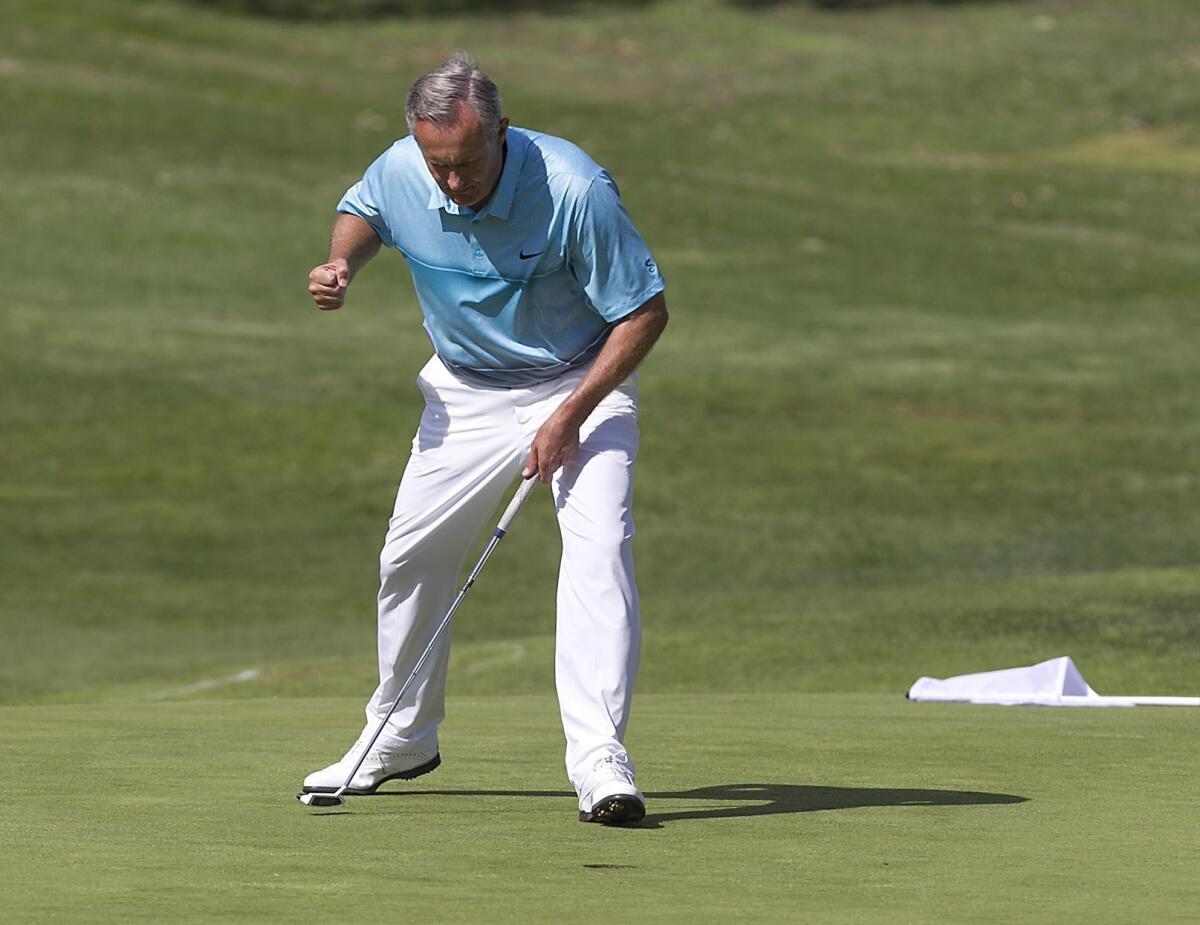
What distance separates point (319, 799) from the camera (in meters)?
6.09

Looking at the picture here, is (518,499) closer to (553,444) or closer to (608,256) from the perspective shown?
(553,444)

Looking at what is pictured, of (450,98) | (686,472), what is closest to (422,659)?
(450,98)

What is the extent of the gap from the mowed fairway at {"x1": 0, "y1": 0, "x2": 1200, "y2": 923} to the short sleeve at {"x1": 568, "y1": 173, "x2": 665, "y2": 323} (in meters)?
1.27

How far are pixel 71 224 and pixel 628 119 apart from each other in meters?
12.3

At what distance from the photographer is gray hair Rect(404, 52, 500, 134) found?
5719 mm

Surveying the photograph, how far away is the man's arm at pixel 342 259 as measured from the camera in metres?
6.13

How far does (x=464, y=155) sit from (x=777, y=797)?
1836 millimetres

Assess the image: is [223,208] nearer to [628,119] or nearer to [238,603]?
[628,119]

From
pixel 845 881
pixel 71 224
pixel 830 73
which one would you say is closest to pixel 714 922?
pixel 845 881

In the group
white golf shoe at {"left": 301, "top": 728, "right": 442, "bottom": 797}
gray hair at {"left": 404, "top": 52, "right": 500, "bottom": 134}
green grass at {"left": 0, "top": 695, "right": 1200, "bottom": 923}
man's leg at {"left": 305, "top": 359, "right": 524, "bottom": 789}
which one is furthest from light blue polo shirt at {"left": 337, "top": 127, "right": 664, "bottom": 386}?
green grass at {"left": 0, "top": 695, "right": 1200, "bottom": 923}

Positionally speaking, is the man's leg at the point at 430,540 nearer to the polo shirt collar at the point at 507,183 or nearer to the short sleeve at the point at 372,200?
the short sleeve at the point at 372,200

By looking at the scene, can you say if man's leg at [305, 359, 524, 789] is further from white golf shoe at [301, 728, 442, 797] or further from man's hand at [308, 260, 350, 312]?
man's hand at [308, 260, 350, 312]

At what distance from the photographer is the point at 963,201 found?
36375mm

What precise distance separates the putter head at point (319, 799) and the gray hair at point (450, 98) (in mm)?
1671
